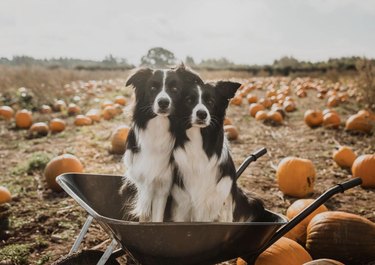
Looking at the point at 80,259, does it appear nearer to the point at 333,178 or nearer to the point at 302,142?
the point at 333,178

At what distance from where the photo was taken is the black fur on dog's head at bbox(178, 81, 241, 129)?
2.33m

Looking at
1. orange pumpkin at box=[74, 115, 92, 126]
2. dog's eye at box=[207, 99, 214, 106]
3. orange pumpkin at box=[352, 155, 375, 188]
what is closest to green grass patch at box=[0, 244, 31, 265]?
dog's eye at box=[207, 99, 214, 106]

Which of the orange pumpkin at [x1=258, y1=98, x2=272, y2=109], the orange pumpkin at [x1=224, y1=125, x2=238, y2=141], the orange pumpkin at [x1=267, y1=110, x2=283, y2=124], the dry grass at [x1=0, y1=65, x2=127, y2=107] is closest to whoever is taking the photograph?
the orange pumpkin at [x1=224, y1=125, x2=238, y2=141]

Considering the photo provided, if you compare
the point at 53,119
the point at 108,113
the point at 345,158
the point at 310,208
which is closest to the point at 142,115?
the point at 310,208

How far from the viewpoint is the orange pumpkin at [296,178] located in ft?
14.5

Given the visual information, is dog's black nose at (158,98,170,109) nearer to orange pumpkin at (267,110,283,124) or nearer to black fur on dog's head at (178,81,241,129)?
black fur on dog's head at (178,81,241,129)

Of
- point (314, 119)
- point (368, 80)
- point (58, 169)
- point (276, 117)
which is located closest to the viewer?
point (58, 169)

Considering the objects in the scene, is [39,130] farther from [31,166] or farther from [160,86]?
[160,86]

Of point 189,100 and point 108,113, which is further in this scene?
point 108,113

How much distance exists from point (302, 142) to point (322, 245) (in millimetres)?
4603

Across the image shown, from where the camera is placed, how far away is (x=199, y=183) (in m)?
2.49

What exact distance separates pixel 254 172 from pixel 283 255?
2.87 m

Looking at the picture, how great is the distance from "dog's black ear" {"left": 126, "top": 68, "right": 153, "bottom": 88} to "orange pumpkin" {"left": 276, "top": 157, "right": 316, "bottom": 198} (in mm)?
2490

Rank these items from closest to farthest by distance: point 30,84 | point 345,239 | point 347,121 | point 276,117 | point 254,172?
point 345,239
point 254,172
point 347,121
point 276,117
point 30,84
